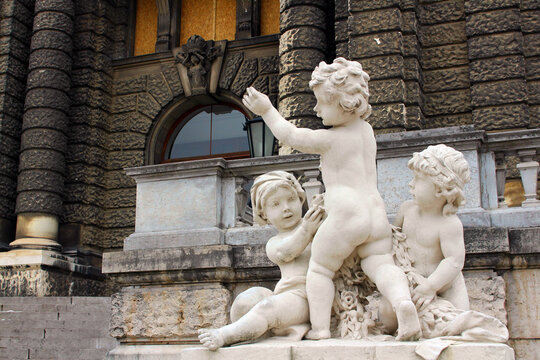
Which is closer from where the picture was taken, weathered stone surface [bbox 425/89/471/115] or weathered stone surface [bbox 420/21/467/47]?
weathered stone surface [bbox 425/89/471/115]

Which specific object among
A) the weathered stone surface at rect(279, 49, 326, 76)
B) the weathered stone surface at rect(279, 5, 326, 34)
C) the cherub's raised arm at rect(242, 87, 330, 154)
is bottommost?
the cherub's raised arm at rect(242, 87, 330, 154)

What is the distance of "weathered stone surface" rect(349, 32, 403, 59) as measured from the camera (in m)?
9.91

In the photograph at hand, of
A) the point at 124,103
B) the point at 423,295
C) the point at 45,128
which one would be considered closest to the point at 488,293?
the point at 423,295

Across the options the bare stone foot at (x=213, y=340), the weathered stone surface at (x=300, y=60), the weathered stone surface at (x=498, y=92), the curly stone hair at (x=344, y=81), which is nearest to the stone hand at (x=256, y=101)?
the curly stone hair at (x=344, y=81)

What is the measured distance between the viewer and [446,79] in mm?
10531

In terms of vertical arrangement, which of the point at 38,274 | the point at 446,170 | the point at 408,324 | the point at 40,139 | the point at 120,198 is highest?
the point at 40,139

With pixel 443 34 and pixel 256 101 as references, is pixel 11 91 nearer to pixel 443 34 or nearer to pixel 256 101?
pixel 443 34

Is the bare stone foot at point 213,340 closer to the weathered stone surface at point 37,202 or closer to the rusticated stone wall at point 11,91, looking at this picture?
the weathered stone surface at point 37,202

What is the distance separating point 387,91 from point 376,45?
2.58ft

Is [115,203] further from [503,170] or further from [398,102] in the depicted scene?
[503,170]

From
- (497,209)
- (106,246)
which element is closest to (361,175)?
(497,209)

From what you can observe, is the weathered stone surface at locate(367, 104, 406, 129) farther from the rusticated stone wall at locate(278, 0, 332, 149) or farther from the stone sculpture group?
the stone sculpture group

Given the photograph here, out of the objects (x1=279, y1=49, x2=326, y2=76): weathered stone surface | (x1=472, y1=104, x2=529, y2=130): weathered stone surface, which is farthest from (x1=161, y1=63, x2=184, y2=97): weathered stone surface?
(x1=472, y1=104, x2=529, y2=130): weathered stone surface

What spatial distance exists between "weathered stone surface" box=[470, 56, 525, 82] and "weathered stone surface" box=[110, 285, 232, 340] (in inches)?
229
